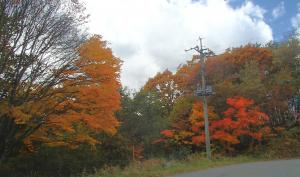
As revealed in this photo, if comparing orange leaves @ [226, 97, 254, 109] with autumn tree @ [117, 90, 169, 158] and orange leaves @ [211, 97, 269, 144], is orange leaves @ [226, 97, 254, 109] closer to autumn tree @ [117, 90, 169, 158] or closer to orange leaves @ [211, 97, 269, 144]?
orange leaves @ [211, 97, 269, 144]

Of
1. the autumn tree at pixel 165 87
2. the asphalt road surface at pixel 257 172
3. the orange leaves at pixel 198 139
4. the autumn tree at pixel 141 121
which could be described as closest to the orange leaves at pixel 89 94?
the asphalt road surface at pixel 257 172

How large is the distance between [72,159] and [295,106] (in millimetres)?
25341

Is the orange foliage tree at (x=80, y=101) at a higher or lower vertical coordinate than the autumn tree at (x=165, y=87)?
lower

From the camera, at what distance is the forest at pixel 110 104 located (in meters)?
17.3

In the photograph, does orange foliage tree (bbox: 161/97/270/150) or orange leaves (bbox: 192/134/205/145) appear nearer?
orange foliage tree (bbox: 161/97/270/150)

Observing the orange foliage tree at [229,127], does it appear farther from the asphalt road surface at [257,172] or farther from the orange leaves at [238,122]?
the asphalt road surface at [257,172]

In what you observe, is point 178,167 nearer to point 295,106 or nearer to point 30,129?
point 30,129

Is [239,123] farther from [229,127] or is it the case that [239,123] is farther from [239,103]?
[239,103]

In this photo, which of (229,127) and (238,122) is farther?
(229,127)

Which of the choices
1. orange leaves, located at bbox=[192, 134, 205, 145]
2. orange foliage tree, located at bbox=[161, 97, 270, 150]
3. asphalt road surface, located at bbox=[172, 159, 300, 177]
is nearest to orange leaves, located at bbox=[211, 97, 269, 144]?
orange foliage tree, located at bbox=[161, 97, 270, 150]

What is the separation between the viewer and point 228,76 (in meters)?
44.5

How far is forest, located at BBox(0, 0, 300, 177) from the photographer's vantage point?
682 inches

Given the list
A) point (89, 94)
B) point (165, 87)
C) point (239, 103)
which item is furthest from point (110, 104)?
point (165, 87)

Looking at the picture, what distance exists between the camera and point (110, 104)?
23766 millimetres
